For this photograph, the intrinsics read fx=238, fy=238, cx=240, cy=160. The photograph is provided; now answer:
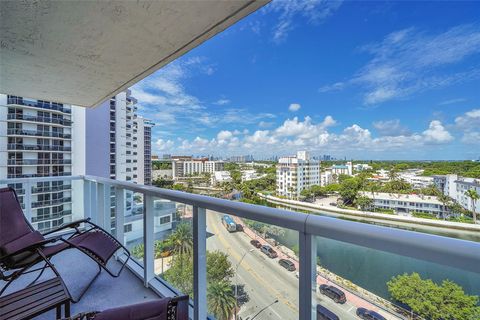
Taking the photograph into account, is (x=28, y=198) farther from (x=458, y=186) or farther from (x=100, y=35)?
(x=458, y=186)

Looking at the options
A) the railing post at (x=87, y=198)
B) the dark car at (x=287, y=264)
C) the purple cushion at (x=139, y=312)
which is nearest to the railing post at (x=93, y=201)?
the railing post at (x=87, y=198)

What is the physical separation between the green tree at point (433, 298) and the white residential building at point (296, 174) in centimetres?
1649

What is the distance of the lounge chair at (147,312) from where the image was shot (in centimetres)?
133

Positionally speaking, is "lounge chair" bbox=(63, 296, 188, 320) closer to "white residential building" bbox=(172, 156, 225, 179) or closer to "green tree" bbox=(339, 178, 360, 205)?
"green tree" bbox=(339, 178, 360, 205)

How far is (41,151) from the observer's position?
73.6 ft

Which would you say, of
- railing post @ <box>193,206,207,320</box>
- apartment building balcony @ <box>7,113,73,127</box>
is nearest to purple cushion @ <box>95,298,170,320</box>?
railing post @ <box>193,206,207,320</box>

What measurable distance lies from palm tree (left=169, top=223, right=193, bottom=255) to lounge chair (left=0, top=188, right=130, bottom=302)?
0.72m

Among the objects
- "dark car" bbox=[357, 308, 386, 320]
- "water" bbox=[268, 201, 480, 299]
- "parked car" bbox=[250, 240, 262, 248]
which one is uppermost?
"water" bbox=[268, 201, 480, 299]

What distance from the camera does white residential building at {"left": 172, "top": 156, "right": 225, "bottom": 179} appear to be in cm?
1986

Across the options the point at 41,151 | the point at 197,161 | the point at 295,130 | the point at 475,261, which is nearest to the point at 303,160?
the point at 197,161

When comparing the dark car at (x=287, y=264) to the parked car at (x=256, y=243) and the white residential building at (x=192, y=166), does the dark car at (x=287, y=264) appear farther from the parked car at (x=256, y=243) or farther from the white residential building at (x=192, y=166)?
the white residential building at (x=192, y=166)

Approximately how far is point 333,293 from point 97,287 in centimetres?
242

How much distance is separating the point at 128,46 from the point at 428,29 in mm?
30901

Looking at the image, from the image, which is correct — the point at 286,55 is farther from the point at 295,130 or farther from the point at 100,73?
the point at 100,73
